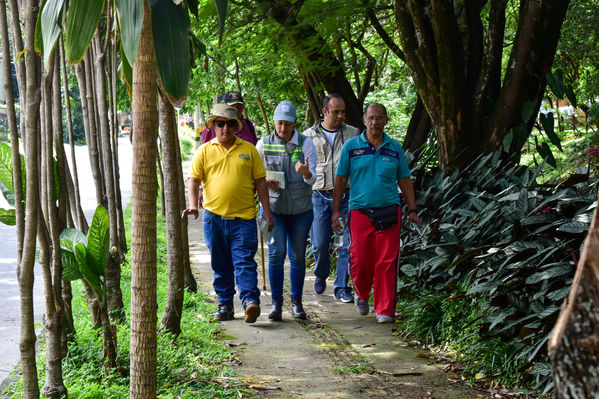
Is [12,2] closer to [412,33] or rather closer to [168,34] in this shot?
[168,34]

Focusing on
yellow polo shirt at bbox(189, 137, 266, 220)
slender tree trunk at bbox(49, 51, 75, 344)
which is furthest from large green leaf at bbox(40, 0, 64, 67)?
yellow polo shirt at bbox(189, 137, 266, 220)

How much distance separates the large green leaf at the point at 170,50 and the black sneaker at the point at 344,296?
481cm

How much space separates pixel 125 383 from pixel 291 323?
2.17 m

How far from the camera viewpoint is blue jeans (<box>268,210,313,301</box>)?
6.58m

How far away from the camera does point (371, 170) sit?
20.8 ft

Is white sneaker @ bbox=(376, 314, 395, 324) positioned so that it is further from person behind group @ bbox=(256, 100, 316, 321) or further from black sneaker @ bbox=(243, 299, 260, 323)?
black sneaker @ bbox=(243, 299, 260, 323)

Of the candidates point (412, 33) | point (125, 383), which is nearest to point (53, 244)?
point (125, 383)

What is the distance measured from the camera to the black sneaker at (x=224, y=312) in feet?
21.3

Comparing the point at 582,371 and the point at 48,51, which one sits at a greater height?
the point at 48,51

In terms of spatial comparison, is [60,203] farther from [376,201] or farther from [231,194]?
[376,201]

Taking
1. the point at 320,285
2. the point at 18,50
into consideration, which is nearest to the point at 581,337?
the point at 18,50

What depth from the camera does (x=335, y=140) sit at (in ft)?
23.9

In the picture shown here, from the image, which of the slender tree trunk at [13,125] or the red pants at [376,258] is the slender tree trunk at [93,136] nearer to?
the slender tree trunk at [13,125]

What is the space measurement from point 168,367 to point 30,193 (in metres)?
1.69
